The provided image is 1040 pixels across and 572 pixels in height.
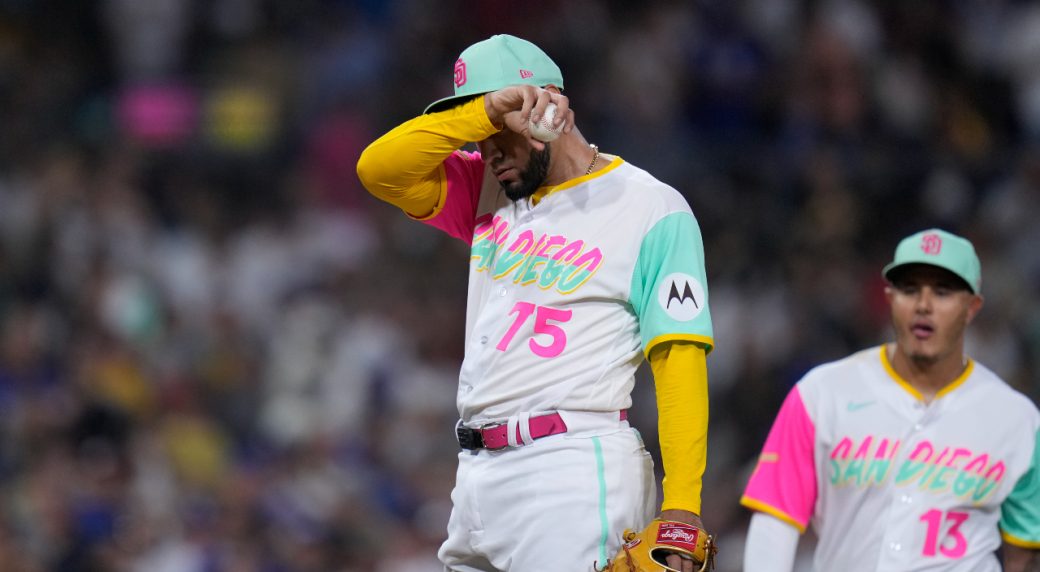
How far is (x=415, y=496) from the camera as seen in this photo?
28.6 feet

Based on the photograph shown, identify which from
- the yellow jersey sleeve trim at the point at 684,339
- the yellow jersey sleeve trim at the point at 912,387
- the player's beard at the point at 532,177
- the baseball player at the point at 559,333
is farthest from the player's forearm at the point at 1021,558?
the player's beard at the point at 532,177

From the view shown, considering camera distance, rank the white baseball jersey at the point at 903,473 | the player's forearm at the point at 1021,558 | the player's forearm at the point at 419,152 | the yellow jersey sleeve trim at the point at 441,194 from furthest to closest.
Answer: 1. the player's forearm at the point at 1021,558
2. the white baseball jersey at the point at 903,473
3. the yellow jersey sleeve trim at the point at 441,194
4. the player's forearm at the point at 419,152

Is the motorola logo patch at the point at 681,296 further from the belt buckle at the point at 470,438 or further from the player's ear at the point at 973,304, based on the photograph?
the player's ear at the point at 973,304

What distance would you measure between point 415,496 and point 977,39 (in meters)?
4.97

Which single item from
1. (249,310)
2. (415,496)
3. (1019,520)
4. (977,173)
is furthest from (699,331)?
(249,310)

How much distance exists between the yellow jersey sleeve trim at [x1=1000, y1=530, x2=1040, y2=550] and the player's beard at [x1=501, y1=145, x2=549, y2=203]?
6.57 ft

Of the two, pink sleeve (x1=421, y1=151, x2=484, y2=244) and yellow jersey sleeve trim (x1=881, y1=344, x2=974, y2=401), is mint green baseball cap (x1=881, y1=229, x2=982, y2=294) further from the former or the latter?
pink sleeve (x1=421, y1=151, x2=484, y2=244)

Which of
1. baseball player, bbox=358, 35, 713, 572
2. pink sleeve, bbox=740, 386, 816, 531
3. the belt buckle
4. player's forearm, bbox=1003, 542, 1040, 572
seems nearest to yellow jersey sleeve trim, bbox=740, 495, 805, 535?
pink sleeve, bbox=740, 386, 816, 531

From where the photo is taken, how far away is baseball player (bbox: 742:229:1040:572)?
180 inches

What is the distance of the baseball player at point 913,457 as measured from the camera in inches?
180

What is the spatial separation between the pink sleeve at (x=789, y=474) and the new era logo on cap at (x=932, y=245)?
2.09 ft

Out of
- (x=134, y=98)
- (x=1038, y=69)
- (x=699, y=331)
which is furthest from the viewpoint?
(x=134, y=98)

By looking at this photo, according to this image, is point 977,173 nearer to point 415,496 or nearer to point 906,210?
point 906,210

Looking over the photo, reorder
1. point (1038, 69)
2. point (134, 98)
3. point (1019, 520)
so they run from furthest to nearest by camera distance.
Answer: point (134, 98)
point (1038, 69)
point (1019, 520)
